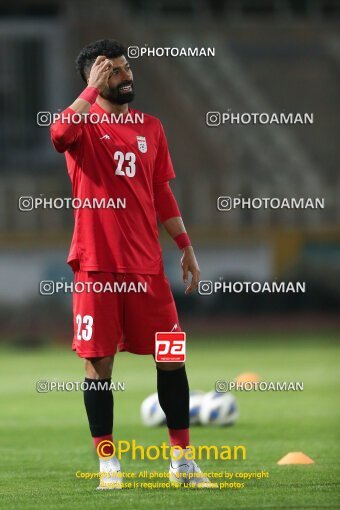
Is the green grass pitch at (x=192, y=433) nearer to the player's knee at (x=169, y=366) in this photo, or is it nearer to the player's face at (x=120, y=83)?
the player's knee at (x=169, y=366)

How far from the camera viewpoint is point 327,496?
4727mm

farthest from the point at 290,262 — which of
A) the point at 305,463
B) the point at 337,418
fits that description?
the point at 305,463

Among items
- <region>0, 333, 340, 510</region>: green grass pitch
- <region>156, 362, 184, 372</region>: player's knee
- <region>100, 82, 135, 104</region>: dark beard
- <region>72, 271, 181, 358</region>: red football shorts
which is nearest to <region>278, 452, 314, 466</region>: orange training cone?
<region>0, 333, 340, 510</region>: green grass pitch

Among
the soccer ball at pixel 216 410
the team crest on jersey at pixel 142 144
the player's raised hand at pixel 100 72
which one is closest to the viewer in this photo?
the player's raised hand at pixel 100 72

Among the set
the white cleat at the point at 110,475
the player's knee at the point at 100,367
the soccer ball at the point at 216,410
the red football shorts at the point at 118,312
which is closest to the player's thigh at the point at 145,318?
the red football shorts at the point at 118,312

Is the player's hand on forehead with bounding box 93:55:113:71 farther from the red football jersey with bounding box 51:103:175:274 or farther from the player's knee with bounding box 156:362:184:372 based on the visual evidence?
the player's knee with bounding box 156:362:184:372

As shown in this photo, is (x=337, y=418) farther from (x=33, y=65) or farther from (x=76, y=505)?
(x=33, y=65)

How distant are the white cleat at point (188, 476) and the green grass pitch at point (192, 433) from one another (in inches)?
2.6

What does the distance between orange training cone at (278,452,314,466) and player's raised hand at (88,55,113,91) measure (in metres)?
1.93

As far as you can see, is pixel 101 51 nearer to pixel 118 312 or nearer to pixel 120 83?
pixel 120 83

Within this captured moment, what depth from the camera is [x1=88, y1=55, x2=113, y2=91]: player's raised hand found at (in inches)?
191

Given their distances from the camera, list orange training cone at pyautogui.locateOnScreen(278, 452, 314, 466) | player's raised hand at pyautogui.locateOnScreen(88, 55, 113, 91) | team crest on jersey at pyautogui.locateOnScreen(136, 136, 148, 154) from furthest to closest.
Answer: orange training cone at pyautogui.locateOnScreen(278, 452, 314, 466), team crest on jersey at pyautogui.locateOnScreen(136, 136, 148, 154), player's raised hand at pyautogui.locateOnScreen(88, 55, 113, 91)

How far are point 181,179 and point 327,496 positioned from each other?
18.2 meters

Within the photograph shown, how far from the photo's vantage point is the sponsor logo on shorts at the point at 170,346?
16.1ft
